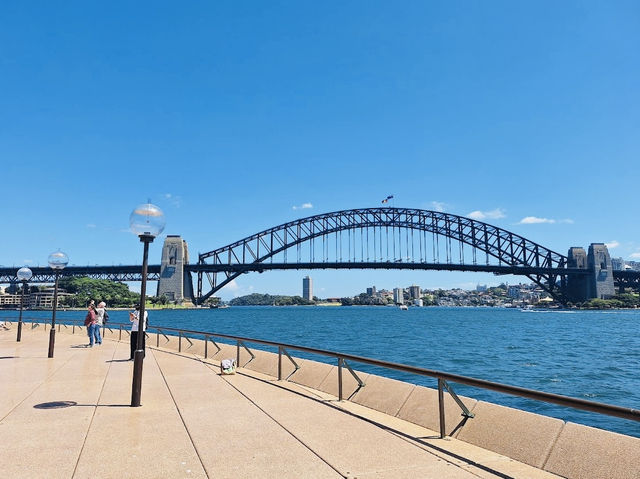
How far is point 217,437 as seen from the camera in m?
5.77

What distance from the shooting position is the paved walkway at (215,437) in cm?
462

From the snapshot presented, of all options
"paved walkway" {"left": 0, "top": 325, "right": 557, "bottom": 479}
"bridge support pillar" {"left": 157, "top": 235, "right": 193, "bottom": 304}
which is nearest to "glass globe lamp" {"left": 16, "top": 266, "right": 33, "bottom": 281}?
"paved walkway" {"left": 0, "top": 325, "right": 557, "bottom": 479}

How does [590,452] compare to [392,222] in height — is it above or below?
below

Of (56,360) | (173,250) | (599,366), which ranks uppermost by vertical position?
(173,250)

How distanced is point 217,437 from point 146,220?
14.0 feet

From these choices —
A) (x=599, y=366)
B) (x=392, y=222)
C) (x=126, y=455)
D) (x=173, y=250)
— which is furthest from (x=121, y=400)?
(x=392, y=222)

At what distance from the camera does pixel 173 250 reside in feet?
397

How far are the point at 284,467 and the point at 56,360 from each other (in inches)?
466

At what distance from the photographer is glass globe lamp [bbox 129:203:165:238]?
836 cm

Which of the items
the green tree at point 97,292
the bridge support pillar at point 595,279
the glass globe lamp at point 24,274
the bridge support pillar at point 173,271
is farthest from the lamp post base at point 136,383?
the green tree at point 97,292

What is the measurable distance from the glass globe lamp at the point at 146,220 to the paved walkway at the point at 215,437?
297 cm

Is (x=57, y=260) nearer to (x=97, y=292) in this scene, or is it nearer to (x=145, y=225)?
(x=145, y=225)

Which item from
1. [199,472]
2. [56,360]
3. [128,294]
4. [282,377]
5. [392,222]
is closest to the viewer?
[199,472]

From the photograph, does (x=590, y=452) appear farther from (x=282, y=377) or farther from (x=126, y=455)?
(x=282, y=377)
